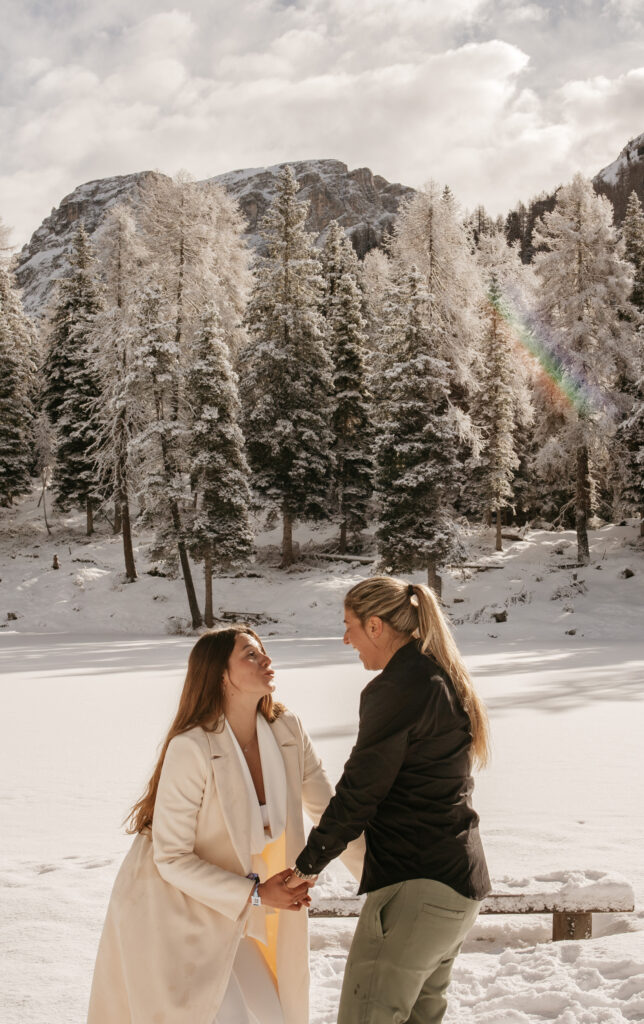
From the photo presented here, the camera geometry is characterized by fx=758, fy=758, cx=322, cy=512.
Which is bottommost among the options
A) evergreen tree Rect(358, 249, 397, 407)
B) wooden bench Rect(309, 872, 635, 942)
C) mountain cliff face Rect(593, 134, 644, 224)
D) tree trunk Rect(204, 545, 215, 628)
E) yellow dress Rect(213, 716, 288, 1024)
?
tree trunk Rect(204, 545, 215, 628)

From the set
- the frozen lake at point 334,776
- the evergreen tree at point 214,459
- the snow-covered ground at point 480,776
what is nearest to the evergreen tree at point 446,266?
the evergreen tree at point 214,459

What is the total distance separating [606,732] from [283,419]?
23.1 m

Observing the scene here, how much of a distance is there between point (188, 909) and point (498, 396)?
3132 cm

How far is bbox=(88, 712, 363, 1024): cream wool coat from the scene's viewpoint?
2426 millimetres

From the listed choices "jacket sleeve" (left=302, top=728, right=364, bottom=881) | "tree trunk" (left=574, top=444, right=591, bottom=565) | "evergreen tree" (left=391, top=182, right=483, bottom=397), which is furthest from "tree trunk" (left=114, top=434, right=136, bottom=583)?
"jacket sleeve" (left=302, top=728, right=364, bottom=881)

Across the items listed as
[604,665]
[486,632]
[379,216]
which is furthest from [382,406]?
[379,216]

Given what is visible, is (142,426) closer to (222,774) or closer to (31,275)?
(222,774)

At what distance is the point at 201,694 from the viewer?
104 inches

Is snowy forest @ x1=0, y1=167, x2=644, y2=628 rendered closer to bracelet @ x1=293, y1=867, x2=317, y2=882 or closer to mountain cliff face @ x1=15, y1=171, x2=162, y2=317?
bracelet @ x1=293, y1=867, x2=317, y2=882

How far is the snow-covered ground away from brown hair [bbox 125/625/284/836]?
1.60 m

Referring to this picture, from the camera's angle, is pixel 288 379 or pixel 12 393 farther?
pixel 12 393

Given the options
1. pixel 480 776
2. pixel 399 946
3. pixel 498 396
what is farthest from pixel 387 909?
pixel 498 396

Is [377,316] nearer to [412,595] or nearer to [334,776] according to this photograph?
[334,776]

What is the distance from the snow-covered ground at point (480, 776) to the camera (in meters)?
3.76
